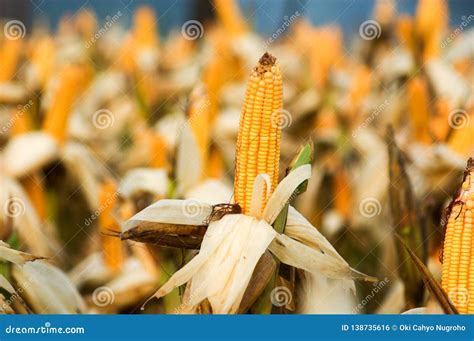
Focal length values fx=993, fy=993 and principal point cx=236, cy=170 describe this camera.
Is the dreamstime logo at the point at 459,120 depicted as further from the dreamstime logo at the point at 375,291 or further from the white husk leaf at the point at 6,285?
the white husk leaf at the point at 6,285

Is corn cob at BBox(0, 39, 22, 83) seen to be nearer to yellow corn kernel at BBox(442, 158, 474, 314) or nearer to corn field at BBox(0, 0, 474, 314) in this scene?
corn field at BBox(0, 0, 474, 314)

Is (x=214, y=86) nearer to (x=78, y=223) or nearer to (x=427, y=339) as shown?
(x=78, y=223)

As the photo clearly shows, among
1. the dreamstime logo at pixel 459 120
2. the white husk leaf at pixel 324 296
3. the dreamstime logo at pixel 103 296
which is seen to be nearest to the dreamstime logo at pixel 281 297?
the white husk leaf at pixel 324 296

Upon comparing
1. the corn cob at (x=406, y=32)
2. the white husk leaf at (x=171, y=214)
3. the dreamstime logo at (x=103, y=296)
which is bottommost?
the dreamstime logo at (x=103, y=296)

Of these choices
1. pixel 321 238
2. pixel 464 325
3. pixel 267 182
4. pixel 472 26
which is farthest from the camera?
pixel 472 26

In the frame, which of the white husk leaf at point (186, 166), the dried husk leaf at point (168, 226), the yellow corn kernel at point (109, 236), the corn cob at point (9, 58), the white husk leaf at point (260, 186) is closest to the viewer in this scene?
the white husk leaf at point (260, 186)

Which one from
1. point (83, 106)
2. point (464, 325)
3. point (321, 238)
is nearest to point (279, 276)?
point (321, 238)
